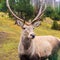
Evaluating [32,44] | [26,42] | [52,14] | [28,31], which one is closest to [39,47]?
[32,44]

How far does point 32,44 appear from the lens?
14.2m

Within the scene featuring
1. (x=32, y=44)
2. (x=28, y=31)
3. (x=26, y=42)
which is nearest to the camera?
(x=28, y=31)

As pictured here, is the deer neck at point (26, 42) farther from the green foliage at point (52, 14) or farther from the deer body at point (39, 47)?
the green foliage at point (52, 14)

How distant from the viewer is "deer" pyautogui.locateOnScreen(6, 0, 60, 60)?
13.6 metres

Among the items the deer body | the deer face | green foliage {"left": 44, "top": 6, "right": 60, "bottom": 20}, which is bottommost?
green foliage {"left": 44, "top": 6, "right": 60, "bottom": 20}

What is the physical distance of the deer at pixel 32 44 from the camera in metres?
13.6

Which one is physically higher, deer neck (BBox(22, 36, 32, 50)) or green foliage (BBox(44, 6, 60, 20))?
deer neck (BBox(22, 36, 32, 50))

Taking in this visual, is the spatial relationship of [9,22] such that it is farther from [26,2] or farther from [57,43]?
[57,43]

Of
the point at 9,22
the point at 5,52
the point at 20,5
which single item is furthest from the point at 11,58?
the point at 9,22

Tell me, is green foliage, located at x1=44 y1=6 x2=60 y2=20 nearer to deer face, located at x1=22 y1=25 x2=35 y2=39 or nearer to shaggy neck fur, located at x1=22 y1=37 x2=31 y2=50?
shaggy neck fur, located at x1=22 y1=37 x2=31 y2=50

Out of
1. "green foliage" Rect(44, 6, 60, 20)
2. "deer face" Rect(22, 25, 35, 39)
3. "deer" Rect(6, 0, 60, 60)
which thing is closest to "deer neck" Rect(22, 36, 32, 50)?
"deer" Rect(6, 0, 60, 60)

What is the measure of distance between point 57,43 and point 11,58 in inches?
109

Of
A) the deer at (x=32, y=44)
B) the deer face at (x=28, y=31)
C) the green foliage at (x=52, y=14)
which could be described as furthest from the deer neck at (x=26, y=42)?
the green foliage at (x=52, y=14)

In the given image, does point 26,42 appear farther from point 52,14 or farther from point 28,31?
point 52,14
